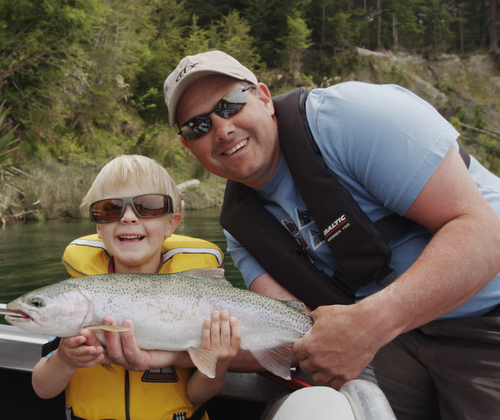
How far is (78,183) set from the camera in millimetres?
18906

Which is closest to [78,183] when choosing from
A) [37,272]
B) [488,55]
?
[37,272]

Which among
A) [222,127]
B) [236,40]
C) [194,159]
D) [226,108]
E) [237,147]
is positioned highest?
[236,40]

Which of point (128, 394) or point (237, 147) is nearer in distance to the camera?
point (128, 394)

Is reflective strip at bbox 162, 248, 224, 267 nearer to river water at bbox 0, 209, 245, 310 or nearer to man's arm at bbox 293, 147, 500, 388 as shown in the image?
man's arm at bbox 293, 147, 500, 388

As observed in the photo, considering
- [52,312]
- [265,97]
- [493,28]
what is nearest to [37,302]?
[52,312]

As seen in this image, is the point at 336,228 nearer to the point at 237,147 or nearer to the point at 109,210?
the point at 237,147

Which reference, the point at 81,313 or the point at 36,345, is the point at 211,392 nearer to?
the point at 81,313

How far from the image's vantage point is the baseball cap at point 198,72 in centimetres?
246

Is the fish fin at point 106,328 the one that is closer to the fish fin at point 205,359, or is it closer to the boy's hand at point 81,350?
the boy's hand at point 81,350

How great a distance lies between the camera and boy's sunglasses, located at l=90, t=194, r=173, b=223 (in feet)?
7.68

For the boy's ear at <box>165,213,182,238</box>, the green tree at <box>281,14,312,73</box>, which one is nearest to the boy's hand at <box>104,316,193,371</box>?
the boy's ear at <box>165,213,182,238</box>

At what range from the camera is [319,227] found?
243 cm

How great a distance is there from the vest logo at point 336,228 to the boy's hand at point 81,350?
4.39 ft

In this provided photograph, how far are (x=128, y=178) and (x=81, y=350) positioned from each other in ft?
3.41
